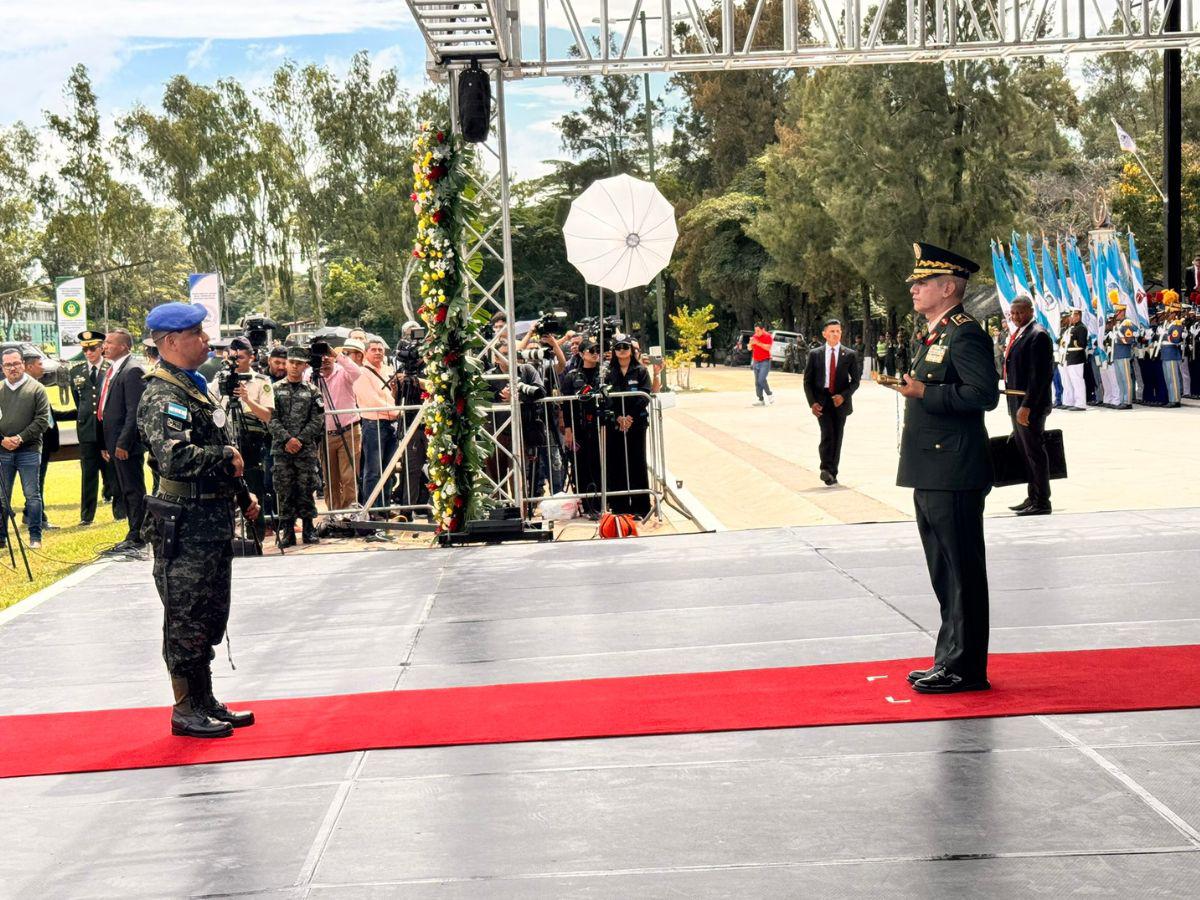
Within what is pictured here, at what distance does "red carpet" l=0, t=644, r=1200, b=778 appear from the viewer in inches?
236

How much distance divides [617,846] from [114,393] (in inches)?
361

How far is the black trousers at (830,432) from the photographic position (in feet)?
51.6

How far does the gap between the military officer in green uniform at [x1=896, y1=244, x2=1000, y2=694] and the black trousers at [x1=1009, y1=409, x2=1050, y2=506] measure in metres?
5.68

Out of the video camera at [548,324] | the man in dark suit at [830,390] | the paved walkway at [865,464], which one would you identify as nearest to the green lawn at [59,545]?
the video camera at [548,324]

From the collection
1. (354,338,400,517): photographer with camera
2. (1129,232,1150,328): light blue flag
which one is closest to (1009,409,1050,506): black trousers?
(354,338,400,517): photographer with camera

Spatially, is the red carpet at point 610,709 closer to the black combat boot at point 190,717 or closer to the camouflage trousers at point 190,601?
the black combat boot at point 190,717

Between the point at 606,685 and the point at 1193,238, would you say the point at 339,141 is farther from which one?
the point at 606,685

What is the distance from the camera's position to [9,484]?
14.6 m

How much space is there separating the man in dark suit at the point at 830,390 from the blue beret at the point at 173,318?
1040 cm

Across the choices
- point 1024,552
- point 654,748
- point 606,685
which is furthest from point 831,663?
point 1024,552

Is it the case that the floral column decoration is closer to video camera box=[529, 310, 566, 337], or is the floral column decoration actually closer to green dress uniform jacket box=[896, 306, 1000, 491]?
video camera box=[529, 310, 566, 337]

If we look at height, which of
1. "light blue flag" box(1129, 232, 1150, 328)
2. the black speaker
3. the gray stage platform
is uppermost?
the black speaker

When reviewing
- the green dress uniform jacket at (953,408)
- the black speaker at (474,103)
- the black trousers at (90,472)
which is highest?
the black speaker at (474,103)

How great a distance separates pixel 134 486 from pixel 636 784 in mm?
8375
